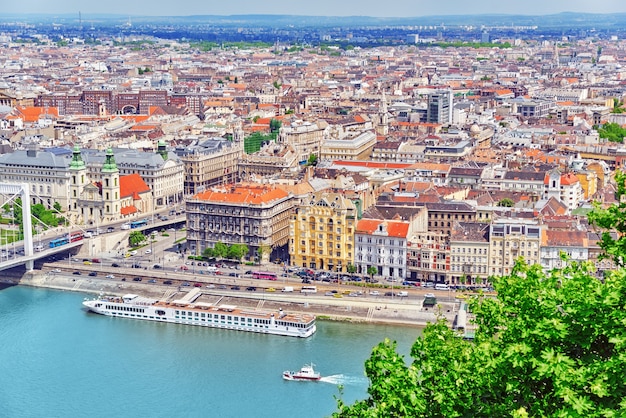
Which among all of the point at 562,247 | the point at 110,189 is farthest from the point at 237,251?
the point at 562,247

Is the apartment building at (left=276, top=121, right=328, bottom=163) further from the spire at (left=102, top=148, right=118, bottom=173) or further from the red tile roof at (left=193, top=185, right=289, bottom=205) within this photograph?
the red tile roof at (left=193, top=185, right=289, bottom=205)

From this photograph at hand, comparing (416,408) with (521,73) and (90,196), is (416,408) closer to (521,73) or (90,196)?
(90,196)

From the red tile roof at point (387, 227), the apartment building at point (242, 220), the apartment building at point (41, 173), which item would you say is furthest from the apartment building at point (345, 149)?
the red tile roof at point (387, 227)

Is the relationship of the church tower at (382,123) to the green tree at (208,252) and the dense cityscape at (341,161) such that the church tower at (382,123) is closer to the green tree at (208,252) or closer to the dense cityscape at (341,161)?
the dense cityscape at (341,161)

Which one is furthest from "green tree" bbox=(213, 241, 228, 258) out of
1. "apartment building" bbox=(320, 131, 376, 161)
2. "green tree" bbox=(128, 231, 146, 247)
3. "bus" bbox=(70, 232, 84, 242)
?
"apartment building" bbox=(320, 131, 376, 161)

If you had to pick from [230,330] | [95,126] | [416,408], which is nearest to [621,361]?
[416,408]

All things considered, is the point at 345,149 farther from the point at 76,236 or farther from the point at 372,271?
the point at 372,271
